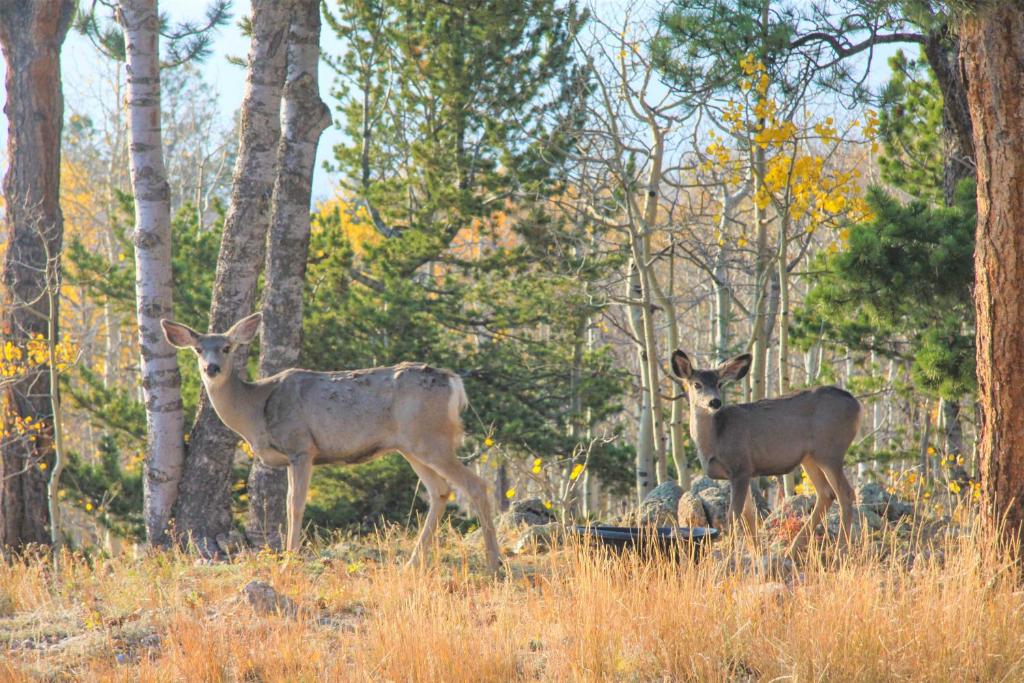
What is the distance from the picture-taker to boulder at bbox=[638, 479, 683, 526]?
9356 mm

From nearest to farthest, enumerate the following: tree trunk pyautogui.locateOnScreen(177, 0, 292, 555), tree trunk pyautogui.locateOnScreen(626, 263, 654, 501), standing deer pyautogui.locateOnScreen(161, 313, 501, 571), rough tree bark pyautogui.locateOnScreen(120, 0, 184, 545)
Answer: standing deer pyautogui.locateOnScreen(161, 313, 501, 571), tree trunk pyautogui.locateOnScreen(177, 0, 292, 555), rough tree bark pyautogui.locateOnScreen(120, 0, 184, 545), tree trunk pyautogui.locateOnScreen(626, 263, 654, 501)

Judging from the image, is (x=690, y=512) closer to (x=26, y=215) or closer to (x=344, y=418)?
(x=344, y=418)

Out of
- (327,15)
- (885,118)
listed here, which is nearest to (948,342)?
(885,118)

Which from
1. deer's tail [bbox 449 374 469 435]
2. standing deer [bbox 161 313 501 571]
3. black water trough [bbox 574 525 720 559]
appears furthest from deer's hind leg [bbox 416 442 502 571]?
black water trough [bbox 574 525 720 559]

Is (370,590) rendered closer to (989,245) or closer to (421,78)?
(989,245)

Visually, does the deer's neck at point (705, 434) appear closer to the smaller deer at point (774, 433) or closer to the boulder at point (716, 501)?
the smaller deer at point (774, 433)

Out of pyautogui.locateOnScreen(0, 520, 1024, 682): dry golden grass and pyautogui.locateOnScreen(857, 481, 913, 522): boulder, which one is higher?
pyautogui.locateOnScreen(857, 481, 913, 522): boulder

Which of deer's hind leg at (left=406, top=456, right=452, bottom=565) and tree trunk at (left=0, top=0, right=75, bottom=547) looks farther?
tree trunk at (left=0, top=0, right=75, bottom=547)

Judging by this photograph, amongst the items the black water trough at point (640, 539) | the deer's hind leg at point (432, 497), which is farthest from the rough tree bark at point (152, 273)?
the black water trough at point (640, 539)

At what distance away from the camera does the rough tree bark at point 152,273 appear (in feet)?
33.1

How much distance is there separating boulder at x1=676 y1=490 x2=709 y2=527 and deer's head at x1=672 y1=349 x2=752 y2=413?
4.16 feet

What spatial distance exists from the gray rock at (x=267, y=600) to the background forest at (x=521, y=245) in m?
2.16

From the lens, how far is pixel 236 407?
8.58m

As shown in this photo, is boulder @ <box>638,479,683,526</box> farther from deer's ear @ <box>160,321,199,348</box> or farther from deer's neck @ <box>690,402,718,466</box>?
deer's ear @ <box>160,321,199,348</box>
